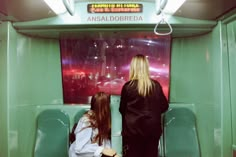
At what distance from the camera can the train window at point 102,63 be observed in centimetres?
508

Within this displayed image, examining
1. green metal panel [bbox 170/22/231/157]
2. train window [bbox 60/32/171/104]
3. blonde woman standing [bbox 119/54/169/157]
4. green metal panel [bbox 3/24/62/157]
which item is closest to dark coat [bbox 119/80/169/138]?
blonde woman standing [bbox 119/54/169/157]

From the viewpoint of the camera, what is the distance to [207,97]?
4508mm

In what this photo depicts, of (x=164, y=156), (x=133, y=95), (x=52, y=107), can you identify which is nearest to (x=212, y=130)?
(x=164, y=156)

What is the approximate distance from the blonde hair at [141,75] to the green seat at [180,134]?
1.01m

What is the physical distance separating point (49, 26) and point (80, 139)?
1417 millimetres

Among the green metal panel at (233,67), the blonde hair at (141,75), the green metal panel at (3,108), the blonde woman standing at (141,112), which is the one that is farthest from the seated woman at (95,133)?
the green metal panel at (233,67)

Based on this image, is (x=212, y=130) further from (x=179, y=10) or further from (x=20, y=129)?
(x=20, y=129)

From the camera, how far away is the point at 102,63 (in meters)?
5.12

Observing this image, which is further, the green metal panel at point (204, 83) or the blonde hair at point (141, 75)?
the green metal panel at point (204, 83)

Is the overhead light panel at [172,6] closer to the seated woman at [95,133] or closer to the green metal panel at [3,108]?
the seated woman at [95,133]

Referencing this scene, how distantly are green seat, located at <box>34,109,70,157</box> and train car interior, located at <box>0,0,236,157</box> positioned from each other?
1 centimetres

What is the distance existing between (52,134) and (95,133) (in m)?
1.09

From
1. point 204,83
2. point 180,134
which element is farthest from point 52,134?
point 204,83

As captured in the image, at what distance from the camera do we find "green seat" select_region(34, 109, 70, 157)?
478 centimetres
